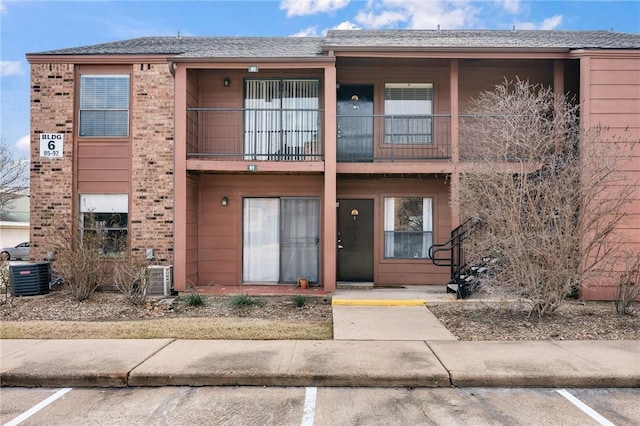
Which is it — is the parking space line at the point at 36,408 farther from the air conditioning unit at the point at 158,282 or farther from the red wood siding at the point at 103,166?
the red wood siding at the point at 103,166

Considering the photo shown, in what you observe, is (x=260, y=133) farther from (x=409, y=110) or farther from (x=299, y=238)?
(x=409, y=110)

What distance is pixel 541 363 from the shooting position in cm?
485

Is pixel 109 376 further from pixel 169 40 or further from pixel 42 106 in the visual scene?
pixel 169 40

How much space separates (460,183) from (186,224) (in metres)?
5.89

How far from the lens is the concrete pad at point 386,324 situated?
604 centimetres

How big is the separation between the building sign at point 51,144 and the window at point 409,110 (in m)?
7.73

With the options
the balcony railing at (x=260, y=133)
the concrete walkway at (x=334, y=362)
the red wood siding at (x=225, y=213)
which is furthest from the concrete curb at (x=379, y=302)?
the balcony railing at (x=260, y=133)

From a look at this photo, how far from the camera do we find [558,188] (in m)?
6.43

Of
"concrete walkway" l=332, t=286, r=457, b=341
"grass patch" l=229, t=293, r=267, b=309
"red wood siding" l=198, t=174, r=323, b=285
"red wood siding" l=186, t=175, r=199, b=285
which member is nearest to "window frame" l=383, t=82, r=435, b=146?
"red wood siding" l=198, t=174, r=323, b=285

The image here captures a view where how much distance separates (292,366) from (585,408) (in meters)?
2.95

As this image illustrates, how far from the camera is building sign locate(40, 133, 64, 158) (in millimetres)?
9734

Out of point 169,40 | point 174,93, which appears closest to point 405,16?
point 169,40

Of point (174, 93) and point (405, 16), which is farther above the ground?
point (405, 16)

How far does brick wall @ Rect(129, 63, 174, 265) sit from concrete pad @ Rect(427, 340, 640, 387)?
678 centimetres
